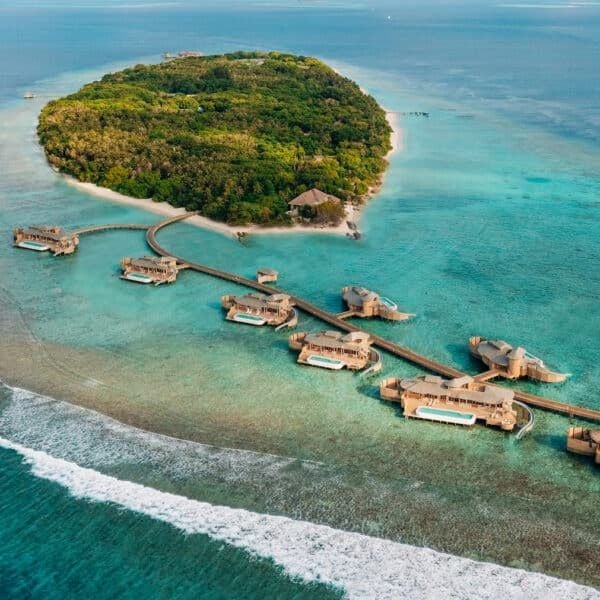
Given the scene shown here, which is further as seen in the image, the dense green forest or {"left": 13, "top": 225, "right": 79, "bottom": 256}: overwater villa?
the dense green forest

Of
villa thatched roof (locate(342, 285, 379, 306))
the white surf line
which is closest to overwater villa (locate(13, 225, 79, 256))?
villa thatched roof (locate(342, 285, 379, 306))

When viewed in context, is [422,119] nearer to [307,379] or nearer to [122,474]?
[307,379]

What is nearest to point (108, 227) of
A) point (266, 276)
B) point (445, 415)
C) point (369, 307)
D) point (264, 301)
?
point (266, 276)

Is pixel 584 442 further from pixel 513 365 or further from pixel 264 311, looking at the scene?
pixel 264 311

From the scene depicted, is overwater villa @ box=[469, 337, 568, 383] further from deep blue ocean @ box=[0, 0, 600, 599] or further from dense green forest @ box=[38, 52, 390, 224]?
dense green forest @ box=[38, 52, 390, 224]

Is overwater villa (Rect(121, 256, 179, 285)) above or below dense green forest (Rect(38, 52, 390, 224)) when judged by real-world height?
below

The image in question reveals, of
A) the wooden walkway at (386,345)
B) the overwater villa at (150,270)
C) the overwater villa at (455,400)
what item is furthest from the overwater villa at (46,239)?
the overwater villa at (455,400)

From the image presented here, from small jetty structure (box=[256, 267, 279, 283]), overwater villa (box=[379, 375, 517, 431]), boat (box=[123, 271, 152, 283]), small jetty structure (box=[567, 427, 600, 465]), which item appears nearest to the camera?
small jetty structure (box=[567, 427, 600, 465])
